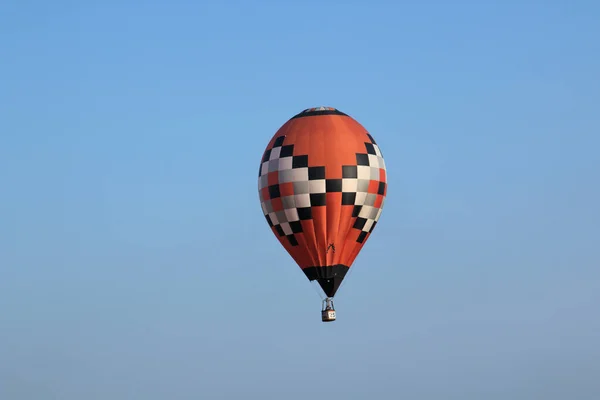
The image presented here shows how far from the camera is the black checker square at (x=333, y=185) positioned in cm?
7894

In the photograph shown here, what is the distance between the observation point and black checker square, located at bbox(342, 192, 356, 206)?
79.1 m

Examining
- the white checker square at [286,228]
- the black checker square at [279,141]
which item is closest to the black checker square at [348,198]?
the white checker square at [286,228]

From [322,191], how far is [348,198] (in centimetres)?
115

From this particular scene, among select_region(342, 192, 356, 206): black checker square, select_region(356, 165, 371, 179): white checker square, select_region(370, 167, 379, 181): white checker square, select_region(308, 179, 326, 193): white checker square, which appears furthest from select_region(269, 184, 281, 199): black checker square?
select_region(370, 167, 379, 181): white checker square

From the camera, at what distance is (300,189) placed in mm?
79062

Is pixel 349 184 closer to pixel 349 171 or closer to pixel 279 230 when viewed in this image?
pixel 349 171

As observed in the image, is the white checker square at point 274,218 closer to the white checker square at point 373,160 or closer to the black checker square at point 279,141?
the black checker square at point 279,141

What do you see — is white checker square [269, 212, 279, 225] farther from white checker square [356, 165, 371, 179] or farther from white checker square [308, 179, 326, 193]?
white checker square [356, 165, 371, 179]

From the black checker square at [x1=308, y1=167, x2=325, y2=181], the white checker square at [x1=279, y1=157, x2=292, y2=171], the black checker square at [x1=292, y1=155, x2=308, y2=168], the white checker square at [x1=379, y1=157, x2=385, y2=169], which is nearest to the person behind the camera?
the black checker square at [x1=308, y1=167, x2=325, y2=181]

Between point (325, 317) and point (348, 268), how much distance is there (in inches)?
103

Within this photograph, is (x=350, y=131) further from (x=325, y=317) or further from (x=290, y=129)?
(x=325, y=317)

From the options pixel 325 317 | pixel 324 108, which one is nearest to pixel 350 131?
pixel 324 108

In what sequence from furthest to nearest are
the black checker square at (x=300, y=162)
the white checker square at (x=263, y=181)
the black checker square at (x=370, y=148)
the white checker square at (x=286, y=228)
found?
the black checker square at (x=370, y=148) < the white checker square at (x=263, y=181) < the white checker square at (x=286, y=228) < the black checker square at (x=300, y=162)

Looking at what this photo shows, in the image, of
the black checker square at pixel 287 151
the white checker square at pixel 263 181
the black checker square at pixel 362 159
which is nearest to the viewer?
the black checker square at pixel 287 151
